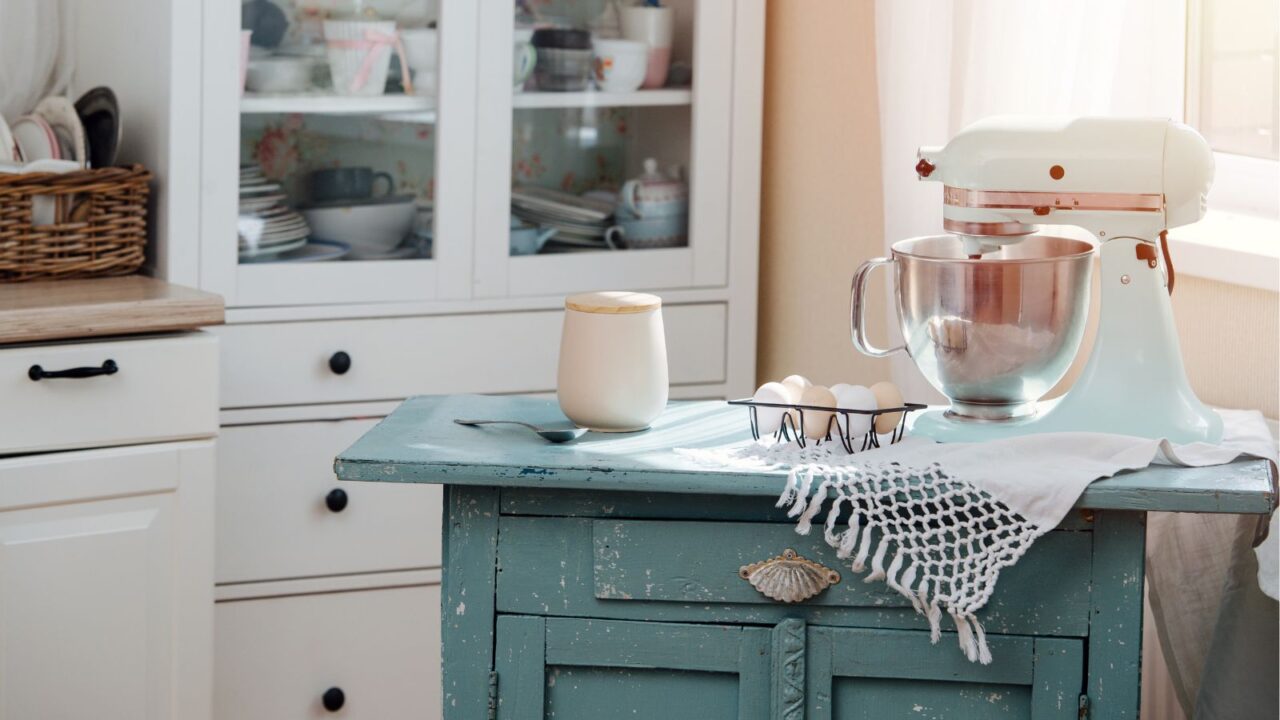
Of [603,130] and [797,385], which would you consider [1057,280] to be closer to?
[797,385]

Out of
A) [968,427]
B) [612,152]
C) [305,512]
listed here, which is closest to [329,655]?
[305,512]

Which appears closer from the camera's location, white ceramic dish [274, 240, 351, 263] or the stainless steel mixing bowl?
the stainless steel mixing bowl

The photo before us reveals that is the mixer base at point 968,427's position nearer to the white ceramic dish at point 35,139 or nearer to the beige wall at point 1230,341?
the beige wall at point 1230,341

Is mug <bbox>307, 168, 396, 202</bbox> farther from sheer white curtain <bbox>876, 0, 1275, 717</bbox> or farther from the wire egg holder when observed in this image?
the wire egg holder

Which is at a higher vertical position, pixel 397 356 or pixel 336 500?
pixel 397 356

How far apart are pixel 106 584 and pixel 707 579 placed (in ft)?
3.05

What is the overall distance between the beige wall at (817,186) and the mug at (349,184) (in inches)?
24.1

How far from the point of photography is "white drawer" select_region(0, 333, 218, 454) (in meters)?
1.71

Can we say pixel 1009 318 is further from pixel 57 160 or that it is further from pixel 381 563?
pixel 57 160

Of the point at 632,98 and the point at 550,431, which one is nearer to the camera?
the point at 550,431

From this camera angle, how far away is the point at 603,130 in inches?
88.7

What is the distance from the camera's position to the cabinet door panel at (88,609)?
1.73 metres

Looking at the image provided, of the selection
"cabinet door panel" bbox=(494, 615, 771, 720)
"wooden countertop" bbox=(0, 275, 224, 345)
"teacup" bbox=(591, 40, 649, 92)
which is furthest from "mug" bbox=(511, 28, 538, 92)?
"cabinet door panel" bbox=(494, 615, 771, 720)

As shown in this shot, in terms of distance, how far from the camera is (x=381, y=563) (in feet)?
7.01
